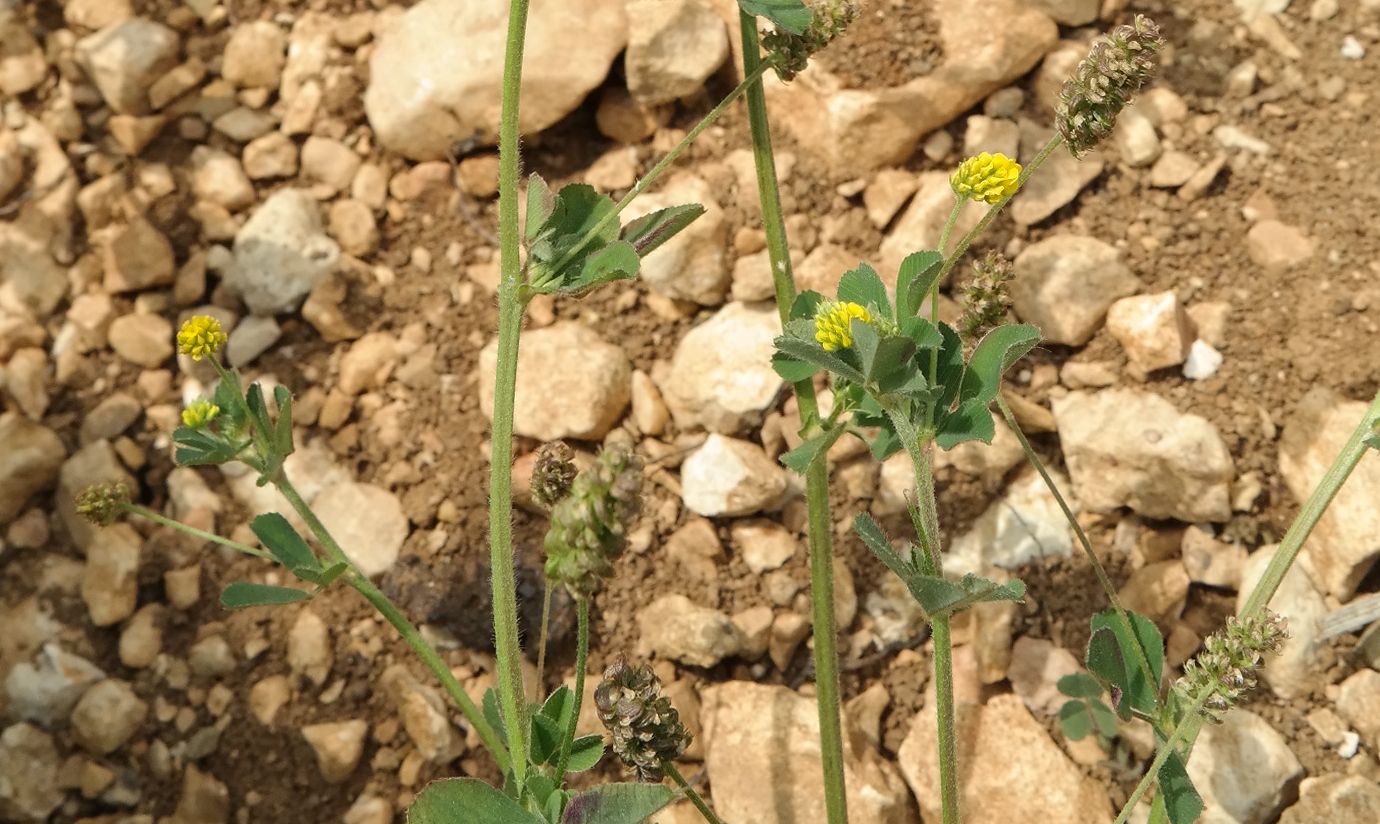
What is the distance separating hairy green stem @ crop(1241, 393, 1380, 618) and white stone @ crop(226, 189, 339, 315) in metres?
2.44

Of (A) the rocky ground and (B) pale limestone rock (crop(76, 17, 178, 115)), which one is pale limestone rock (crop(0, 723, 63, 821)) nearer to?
(A) the rocky ground

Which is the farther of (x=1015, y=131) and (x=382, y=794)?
(x=1015, y=131)

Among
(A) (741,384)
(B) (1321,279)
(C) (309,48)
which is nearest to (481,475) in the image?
(A) (741,384)

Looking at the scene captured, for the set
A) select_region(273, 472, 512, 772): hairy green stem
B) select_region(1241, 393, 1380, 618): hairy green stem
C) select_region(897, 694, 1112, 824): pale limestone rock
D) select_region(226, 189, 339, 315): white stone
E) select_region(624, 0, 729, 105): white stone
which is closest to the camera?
select_region(1241, 393, 1380, 618): hairy green stem

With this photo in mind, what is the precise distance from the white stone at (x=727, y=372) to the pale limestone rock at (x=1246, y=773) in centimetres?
124

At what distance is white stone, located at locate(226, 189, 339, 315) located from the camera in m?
3.46

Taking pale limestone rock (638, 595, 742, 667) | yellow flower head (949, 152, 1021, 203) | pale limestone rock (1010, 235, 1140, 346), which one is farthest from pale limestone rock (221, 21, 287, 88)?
yellow flower head (949, 152, 1021, 203)

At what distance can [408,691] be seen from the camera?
2973mm

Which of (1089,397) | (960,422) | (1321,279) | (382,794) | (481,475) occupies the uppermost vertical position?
(960,422)

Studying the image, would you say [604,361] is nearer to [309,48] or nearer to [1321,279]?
[309,48]

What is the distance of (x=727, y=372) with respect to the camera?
10.2 feet

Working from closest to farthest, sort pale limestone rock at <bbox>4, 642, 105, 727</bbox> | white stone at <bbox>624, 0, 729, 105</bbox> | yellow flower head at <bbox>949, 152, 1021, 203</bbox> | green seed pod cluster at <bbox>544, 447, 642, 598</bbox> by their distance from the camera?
green seed pod cluster at <bbox>544, 447, 642, 598</bbox>, yellow flower head at <bbox>949, 152, 1021, 203</bbox>, pale limestone rock at <bbox>4, 642, 105, 727</bbox>, white stone at <bbox>624, 0, 729, 105</bbox>

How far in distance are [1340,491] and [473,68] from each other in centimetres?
237

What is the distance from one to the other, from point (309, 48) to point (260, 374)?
0.99 metres
